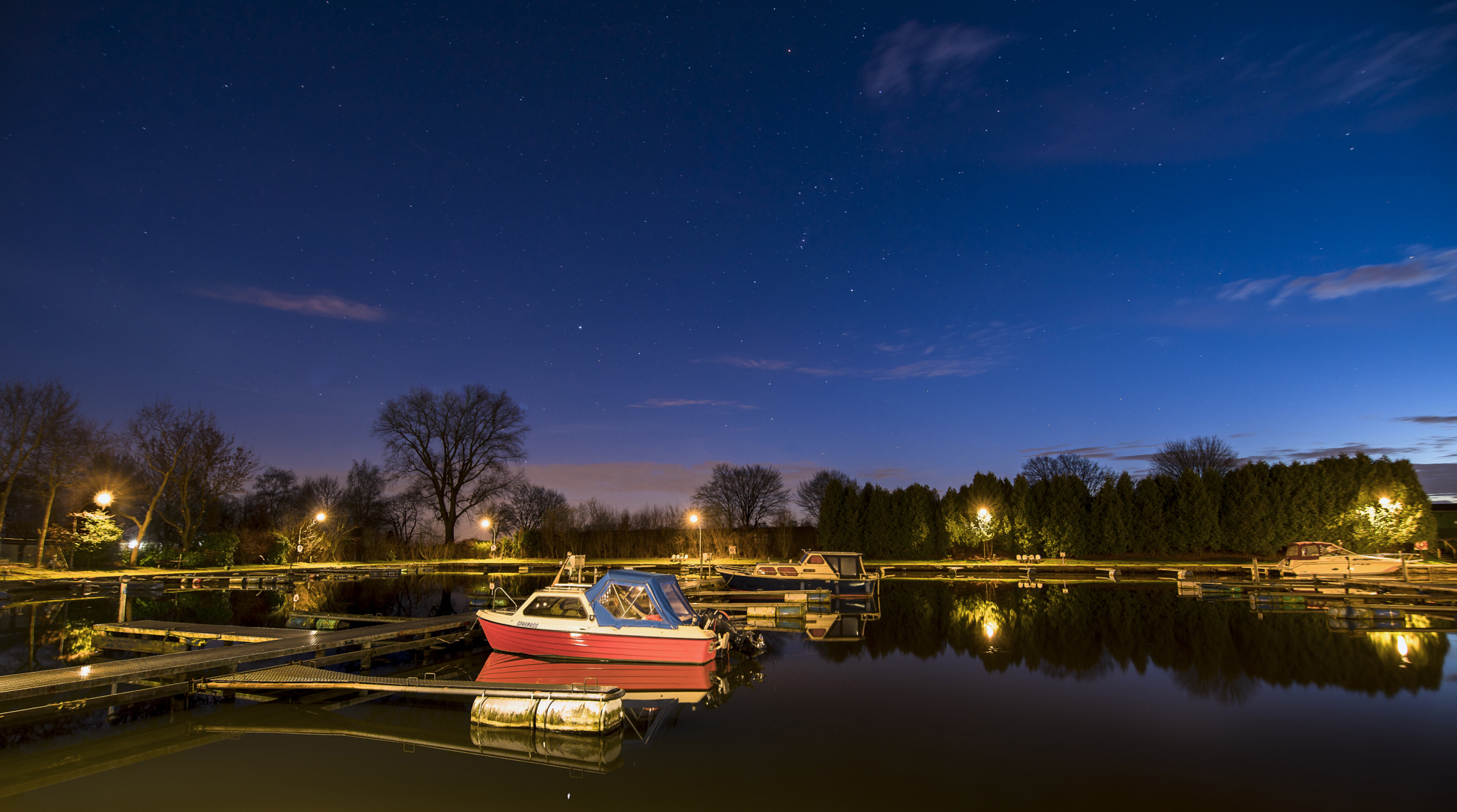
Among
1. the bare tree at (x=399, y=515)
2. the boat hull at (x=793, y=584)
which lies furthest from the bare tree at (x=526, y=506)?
the boat hull at (x=793, y=584)

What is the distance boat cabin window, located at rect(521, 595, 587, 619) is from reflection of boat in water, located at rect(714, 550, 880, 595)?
15.8m

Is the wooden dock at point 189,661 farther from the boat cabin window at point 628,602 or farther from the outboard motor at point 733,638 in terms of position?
the outboard motor at point 733,638

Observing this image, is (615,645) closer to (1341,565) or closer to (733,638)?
(733,638)

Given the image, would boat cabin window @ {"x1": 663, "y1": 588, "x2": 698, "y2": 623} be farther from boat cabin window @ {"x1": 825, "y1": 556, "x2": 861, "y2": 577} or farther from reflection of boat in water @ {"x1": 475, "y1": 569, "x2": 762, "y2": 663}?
boat cabin window @ {"x1": 825, "y1": 556, "x2": 861, "y2": 577}

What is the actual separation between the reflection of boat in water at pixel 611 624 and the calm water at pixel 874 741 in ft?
2.33

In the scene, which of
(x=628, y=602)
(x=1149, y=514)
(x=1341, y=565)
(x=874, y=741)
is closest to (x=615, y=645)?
(x=628, y=602)

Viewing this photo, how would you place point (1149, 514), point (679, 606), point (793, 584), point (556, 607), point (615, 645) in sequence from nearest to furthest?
point (615, 645) < point (556, 607) < point (679, 606) < point (793, 584) < point (1149, 514)

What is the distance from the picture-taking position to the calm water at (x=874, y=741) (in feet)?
26.8

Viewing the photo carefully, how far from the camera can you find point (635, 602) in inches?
601

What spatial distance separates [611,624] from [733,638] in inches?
150

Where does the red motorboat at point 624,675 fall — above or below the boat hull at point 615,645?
below

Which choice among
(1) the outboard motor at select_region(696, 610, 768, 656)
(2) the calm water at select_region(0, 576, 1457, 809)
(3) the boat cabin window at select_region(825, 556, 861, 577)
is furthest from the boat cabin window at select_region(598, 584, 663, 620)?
(3) the boat cabin window at select_region(825, 556, 861, 577)

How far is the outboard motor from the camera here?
1670cm

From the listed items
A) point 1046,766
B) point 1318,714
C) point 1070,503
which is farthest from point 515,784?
point 1070,503
